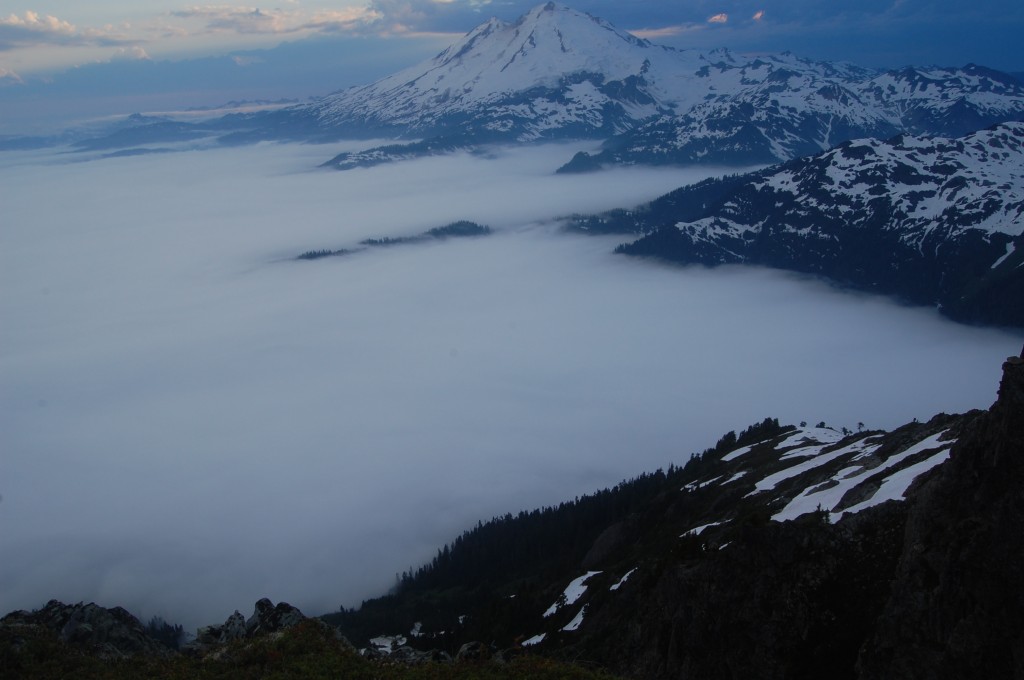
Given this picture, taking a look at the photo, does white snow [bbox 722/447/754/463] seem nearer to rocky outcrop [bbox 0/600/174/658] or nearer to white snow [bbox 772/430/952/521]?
white snow [bbox 772/430/952/521]

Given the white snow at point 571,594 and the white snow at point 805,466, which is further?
the white snow at point 805,466

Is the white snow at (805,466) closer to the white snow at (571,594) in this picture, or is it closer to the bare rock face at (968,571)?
the white snow at (571,594)

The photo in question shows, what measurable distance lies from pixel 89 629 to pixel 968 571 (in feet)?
140

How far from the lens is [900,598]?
30.1 metres

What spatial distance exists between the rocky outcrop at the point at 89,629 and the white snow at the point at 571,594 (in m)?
35.8

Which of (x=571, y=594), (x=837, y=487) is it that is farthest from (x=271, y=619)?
(x=837, y=487)

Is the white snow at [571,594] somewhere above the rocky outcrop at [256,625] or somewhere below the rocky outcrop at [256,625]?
below

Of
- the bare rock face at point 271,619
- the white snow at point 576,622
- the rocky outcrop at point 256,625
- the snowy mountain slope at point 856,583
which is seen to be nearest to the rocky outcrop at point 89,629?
the rocky outcrop at point 256,625

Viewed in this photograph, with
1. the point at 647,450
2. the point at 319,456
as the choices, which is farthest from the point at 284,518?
the point at 647,450

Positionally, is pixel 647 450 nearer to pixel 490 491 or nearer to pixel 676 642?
pixel 490 491

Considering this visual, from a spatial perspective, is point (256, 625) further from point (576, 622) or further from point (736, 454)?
point (736, 454)

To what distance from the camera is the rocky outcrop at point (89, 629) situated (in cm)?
3756

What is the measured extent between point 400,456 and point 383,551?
49725mm

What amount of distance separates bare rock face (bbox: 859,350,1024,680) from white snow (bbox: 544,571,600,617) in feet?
138
